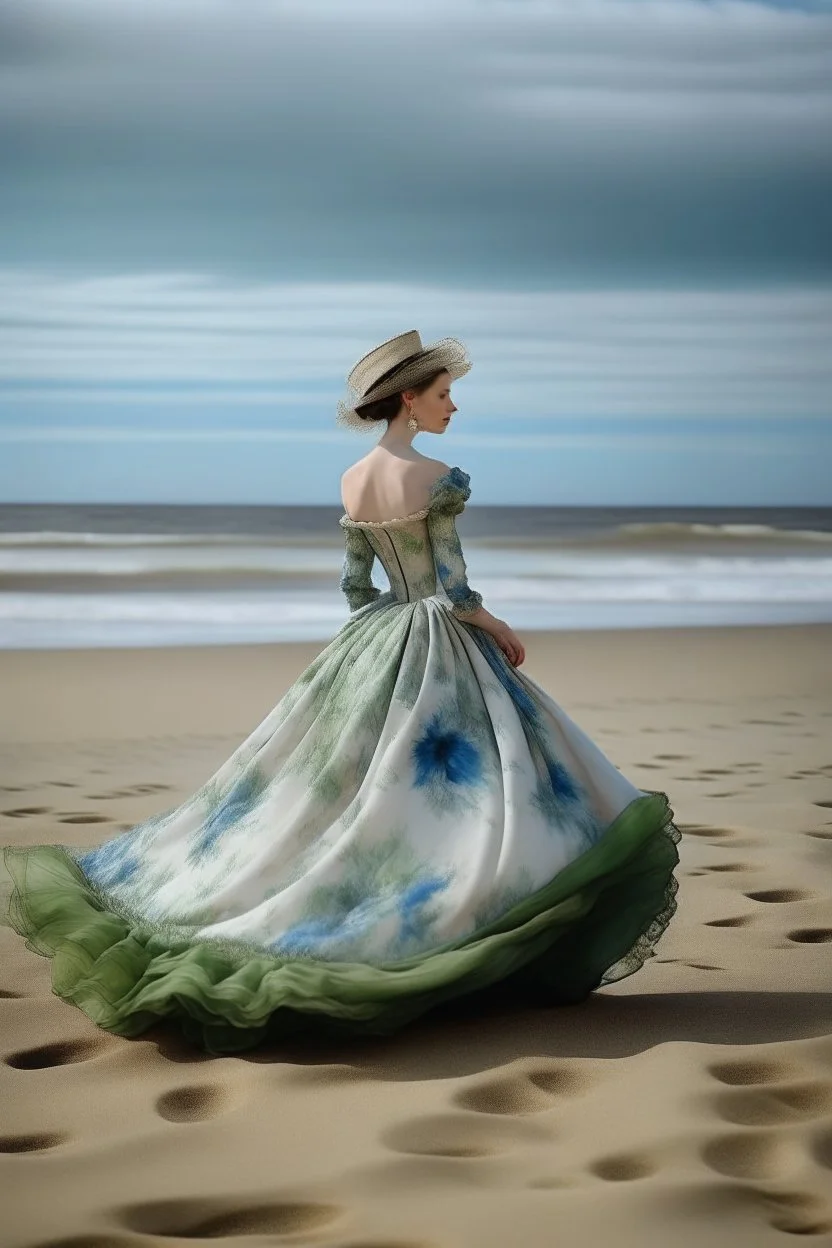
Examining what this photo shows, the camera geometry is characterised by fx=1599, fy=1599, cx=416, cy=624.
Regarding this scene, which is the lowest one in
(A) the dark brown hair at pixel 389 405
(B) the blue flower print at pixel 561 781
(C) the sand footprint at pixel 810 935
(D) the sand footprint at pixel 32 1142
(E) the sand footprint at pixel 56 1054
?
(D) the sand footprint at pixel 32 1142

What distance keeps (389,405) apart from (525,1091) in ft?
4.87

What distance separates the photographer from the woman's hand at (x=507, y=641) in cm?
333

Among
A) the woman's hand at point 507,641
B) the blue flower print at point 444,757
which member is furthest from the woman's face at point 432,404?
the blue flower print at point 444,757

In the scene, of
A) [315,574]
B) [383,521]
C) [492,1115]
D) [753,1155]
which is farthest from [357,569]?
[315,574]

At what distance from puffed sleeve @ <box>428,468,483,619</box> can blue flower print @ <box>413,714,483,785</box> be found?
263mm

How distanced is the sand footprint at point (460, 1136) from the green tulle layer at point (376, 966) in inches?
11.5

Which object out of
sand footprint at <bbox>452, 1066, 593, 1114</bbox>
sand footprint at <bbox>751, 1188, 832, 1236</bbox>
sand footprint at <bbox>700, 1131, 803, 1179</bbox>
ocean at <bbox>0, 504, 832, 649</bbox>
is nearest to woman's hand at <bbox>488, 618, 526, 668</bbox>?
sand footprint at <bbox>452, 1066, 593, 1114</bbox>

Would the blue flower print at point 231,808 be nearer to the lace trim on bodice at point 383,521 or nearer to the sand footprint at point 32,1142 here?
the lace trim on bodice at point 383,521

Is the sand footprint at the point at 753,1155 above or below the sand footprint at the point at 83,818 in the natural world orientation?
below

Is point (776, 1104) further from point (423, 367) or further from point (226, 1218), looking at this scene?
point (423, 367)

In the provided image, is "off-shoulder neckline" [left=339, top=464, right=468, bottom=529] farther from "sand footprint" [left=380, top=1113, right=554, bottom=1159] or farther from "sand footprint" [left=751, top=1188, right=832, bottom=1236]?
"sand footprint" [left=751, top=1188, right=832, bottom=1236]

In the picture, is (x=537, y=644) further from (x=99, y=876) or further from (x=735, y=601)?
(x=99, y=876)

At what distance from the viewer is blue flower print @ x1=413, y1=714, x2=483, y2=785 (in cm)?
311

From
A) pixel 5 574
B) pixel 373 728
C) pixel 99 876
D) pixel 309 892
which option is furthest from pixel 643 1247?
pixel 5 574
